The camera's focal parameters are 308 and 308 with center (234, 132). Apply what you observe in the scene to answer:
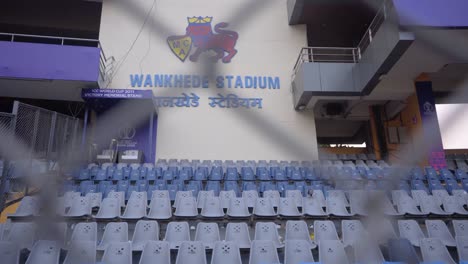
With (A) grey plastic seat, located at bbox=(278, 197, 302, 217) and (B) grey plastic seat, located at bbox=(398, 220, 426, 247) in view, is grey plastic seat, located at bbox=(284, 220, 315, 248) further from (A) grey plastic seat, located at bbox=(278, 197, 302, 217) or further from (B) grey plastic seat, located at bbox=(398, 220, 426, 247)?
(B) grey plastic seat, located at bbox=(398, 220, 426, 247)

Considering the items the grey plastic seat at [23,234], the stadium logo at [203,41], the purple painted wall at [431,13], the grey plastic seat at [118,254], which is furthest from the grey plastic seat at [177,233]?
the stadium logo at [203,41]

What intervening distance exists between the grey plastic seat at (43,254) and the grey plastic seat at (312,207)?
5.40 ft

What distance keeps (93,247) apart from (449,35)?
11.4 ft

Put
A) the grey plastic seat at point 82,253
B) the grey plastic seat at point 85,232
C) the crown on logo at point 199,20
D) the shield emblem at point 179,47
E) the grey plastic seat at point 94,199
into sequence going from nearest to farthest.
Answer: the grey plastic seat at point 82,253
the grey plastic seat at point 85,232
the grey plastic seat at point 94,199
the shield emblem at point 179,47
the crown on logo at point 199,20

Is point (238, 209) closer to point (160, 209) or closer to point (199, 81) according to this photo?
point (160, 209)

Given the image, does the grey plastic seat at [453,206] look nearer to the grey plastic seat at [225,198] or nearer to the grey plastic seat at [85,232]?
the grey plastic seat at [225,198]

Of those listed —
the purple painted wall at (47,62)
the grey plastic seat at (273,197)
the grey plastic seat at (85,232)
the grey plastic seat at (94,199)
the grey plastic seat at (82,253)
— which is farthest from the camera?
the purple painted wall at (47,62)

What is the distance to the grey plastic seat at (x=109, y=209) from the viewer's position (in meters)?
2.24

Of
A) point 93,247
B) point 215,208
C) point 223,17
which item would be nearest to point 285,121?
point 223,17

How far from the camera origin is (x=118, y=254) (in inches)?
59.6

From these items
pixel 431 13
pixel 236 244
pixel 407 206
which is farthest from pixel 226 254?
pixel 431 13

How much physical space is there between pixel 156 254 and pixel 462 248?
1.65 m

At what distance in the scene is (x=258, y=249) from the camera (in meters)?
1.66

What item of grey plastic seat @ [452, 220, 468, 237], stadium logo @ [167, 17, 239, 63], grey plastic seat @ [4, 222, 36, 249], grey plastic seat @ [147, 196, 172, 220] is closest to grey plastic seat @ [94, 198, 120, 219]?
grey plastic seat @ [147, 196, 172, 220]
